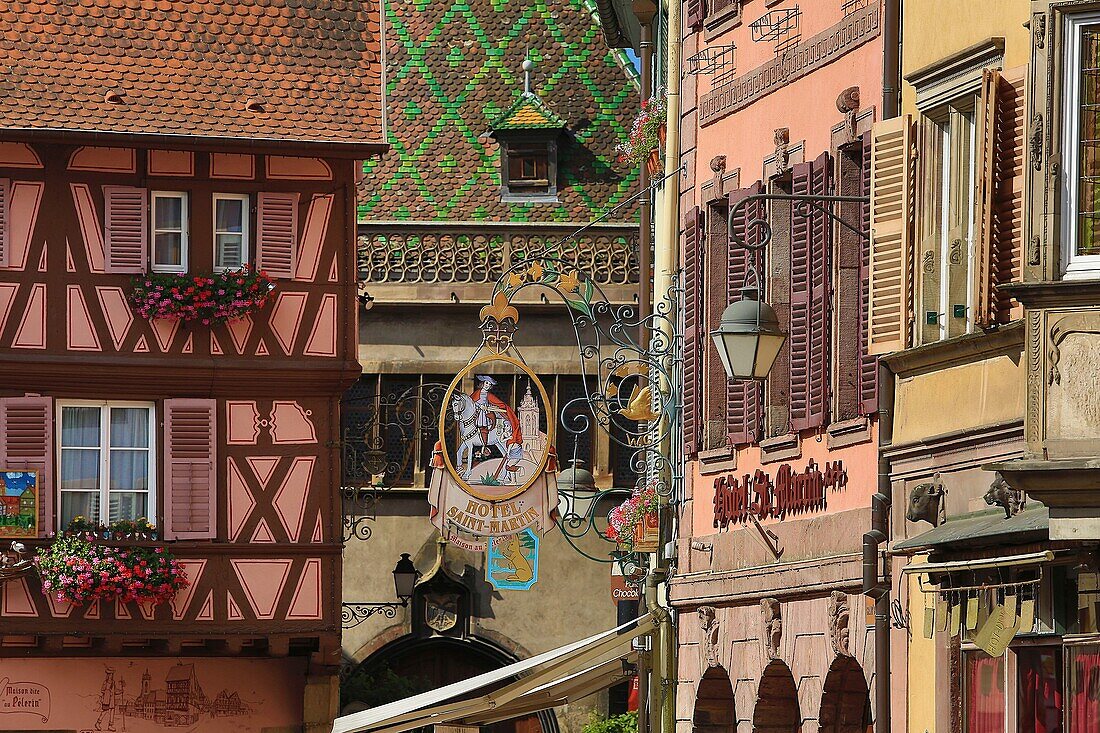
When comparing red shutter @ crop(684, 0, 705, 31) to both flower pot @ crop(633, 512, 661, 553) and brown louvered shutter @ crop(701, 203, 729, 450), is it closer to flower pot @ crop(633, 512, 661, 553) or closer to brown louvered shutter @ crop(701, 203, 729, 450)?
brown louvered shutter @ crop(701, 203, 729, 450)

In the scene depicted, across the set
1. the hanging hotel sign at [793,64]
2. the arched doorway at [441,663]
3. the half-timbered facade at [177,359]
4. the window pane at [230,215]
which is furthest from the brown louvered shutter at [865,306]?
the arched doorway at [441,663]

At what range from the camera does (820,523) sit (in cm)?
1474

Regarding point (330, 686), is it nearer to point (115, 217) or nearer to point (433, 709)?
point (433, 709)

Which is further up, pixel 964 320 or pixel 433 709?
pixel 964 320

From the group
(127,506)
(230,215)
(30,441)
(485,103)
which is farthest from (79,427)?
(485,103)

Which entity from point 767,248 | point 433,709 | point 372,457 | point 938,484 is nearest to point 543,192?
point 372,457

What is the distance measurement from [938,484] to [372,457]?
1296cm

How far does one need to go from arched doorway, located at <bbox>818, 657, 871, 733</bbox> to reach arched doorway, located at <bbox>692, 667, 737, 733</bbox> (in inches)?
88.0

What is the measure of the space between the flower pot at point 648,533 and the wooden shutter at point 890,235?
5.86 meters

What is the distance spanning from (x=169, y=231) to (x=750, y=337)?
12111 millimetres

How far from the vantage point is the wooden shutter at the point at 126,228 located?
2420 centimetres

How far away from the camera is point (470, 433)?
19188 mm

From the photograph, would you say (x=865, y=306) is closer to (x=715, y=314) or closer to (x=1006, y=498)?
(x=715, y=314)

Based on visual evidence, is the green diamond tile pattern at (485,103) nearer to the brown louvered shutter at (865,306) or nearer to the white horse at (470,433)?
the white horse at (470,433)
